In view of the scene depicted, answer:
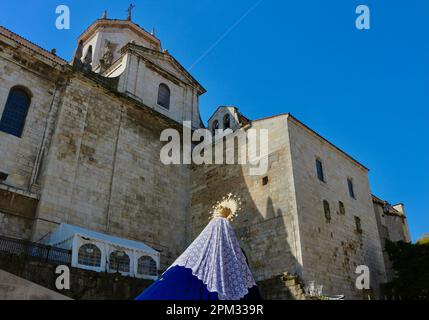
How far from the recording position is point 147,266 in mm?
14414

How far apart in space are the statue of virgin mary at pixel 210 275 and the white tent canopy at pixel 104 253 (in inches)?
295

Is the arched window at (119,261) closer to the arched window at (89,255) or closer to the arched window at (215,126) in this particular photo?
the arched window at (89,255)

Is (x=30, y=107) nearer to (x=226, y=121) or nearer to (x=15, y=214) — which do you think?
(x=15, y=214)

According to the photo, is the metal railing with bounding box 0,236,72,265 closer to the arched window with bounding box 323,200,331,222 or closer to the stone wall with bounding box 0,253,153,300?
the stone wall with bounding box 0,253,153,300

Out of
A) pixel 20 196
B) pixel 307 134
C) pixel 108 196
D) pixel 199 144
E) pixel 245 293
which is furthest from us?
pixel 199 144

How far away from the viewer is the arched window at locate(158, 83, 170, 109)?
890 inches

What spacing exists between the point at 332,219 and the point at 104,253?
10.3 m

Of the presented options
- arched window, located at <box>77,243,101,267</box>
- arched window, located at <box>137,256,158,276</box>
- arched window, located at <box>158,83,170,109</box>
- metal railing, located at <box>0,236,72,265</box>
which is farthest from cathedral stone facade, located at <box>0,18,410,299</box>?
arched window, located at <box>137,256,158,276</box>

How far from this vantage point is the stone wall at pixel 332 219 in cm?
1520

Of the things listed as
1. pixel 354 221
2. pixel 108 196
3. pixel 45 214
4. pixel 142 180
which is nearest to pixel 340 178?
pixel 354 221

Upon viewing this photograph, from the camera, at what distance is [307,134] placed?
734 inches

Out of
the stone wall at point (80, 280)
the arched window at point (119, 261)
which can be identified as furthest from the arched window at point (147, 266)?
the stone wall at point (80, 280)
